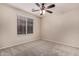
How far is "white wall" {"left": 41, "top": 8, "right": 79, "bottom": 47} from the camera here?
387cm

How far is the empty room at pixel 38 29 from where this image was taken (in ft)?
10.1

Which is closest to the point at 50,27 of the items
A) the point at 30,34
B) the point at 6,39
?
the point at 30,34

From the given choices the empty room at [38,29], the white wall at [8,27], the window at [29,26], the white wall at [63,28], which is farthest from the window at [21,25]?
the white wall at [63,28]

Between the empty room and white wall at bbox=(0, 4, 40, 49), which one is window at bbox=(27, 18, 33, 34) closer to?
the empty room

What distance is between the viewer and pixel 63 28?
455 centimetres

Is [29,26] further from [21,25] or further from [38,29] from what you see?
[38,29]

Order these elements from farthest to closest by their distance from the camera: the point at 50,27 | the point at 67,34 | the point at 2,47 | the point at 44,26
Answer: the point at 44,26 → the point at 50,27 → the point at 67,34 → the point at 2,47

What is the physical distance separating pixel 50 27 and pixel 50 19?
2.49 ft

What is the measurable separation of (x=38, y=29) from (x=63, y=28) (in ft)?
8.58

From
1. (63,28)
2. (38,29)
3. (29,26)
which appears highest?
(29,26)

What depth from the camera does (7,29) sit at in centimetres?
354

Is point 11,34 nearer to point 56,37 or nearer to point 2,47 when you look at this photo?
point 2,47

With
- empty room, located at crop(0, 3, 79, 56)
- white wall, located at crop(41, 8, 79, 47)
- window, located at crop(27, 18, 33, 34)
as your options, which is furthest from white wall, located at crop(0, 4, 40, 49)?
white wall, located at crop(41, 8, 79, 47)

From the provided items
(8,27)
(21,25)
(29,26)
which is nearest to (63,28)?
(29,26)
